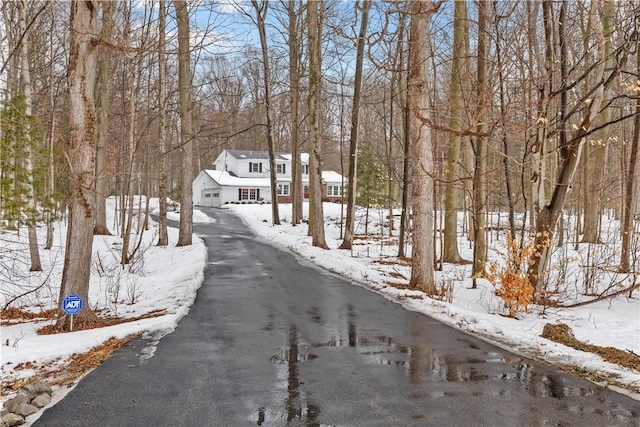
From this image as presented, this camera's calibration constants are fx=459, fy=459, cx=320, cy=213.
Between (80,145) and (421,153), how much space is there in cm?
669

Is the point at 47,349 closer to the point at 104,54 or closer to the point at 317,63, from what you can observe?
the point at 317,63

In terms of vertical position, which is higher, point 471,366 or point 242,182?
point 242,182

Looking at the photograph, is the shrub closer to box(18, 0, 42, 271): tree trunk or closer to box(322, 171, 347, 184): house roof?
box(18, 0, 42, 271): tree trunk

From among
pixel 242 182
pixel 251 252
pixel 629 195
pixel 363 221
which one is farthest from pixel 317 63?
pixel 242 182

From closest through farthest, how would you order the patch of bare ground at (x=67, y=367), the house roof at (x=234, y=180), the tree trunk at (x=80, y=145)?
1. the patch of bare ground at (x=67, y=367)
2. the tree trunk at (x=80, y=145)
3. the house roof at (x=234, y=180)

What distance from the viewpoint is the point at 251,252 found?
56.6 ft

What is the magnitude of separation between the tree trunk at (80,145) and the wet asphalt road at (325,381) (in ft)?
6.45

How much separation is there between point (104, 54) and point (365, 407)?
1941 cm

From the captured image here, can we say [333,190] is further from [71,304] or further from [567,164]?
[71,304]

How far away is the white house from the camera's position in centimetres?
5134

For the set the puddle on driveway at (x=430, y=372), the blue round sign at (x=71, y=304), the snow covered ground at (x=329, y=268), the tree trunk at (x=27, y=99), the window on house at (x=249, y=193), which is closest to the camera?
the puddle on driveway at (x=430, y=372)

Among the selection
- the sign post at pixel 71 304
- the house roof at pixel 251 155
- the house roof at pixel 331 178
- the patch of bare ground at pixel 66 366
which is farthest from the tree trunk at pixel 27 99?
the house roof at pixel 331 178

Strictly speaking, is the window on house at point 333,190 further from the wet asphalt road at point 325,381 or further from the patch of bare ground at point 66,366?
the patch of bare ground at point 66,366

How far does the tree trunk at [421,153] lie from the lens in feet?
32.6
